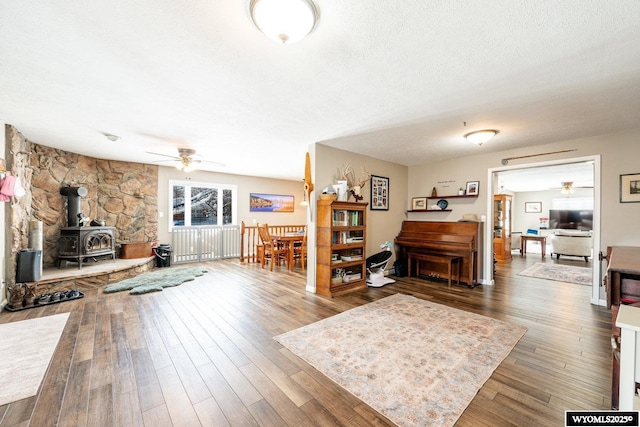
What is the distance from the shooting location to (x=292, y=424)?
4.92 ft

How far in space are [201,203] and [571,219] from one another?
39.5 ft

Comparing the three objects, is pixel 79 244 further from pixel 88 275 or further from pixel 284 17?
pixel 284 17

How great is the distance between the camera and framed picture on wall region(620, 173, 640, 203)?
3330mm

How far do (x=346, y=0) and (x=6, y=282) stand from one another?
5.23 meters

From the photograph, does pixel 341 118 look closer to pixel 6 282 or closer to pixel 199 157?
pixel 199 157

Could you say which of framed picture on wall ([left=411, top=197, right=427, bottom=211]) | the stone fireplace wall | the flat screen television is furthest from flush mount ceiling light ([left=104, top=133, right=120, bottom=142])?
the flat screen television

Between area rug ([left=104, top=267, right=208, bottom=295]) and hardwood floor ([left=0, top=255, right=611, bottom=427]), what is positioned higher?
area rug ([left=104, top=267, right=208, bottom=295])

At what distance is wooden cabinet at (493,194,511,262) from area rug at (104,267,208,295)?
772 cm

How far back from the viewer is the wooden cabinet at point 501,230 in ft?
23.2

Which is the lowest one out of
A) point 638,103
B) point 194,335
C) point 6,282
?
point 194,335

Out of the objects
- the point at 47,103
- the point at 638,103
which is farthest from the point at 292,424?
the point at 638,103

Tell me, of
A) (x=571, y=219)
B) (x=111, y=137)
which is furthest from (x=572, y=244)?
(x=111, y=137)

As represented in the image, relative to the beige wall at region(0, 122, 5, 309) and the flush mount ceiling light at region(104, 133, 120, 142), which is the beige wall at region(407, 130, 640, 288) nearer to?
the flush mount ceiling light at region(104, 133, 120, 142)

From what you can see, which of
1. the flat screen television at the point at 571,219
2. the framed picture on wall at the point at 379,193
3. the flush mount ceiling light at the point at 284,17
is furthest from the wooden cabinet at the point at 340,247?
the flat screen television at the point at 571,219
